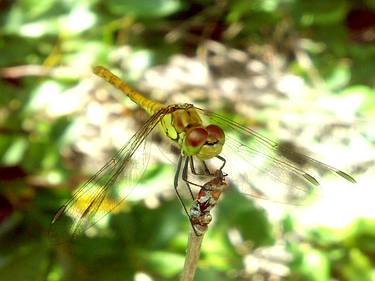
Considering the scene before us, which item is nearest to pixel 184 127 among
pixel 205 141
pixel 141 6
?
pixel 205 141

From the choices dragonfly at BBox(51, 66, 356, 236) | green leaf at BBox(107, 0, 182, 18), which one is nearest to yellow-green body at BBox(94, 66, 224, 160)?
dragonfly at BBox(51, 66, 356, 236)

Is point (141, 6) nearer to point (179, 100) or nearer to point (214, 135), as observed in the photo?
point (179, 100)

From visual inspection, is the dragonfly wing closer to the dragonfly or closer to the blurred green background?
the dragonfly

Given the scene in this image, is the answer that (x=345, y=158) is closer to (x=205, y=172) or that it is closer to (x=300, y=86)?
(x=300, y=86)

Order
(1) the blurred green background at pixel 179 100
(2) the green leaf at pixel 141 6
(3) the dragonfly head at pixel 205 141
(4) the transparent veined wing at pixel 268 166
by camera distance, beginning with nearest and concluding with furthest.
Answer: (3) the dragonfly head at pixel 205 141 < (4) the transparent veined wing at pixel 268 166 < (1) the blurred green background at pixel 179 100 < (2) the green leaf at pixel 141 6

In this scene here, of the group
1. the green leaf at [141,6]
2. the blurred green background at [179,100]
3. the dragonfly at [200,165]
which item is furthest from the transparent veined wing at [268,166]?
the green leaf at [141,6]

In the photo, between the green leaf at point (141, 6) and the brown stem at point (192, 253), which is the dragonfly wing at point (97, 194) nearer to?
the brown stem at point (192, 253)
